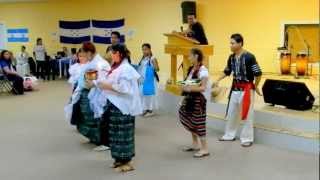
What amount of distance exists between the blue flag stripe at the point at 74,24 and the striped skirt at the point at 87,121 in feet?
29.7

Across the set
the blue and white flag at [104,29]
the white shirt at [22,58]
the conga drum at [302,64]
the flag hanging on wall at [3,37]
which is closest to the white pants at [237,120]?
the conga drum at [302,64]

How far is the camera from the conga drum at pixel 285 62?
980 centimetres

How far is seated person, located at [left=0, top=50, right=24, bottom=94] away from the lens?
10500 millimetres

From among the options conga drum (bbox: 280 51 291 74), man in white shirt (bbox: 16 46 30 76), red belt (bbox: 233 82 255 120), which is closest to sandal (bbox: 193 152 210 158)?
red belt (bbox: 233 82 255 120)

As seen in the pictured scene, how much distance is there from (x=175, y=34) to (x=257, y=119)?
244cm

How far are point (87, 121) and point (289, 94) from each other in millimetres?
2578

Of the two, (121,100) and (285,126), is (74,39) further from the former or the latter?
(121,100)

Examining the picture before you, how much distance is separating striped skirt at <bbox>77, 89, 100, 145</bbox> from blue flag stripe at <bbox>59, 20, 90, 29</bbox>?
29.7 ft

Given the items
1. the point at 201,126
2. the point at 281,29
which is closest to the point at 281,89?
the point at 201,126

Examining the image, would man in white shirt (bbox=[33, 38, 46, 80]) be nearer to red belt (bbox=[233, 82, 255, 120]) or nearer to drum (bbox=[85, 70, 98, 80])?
drum (bbox=[85, 70, 98, 80])

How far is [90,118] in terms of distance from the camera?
18.1 ft

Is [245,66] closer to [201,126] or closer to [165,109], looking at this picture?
[201,126]

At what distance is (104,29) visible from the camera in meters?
13.9

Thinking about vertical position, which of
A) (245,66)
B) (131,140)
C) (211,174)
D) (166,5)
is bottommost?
(211,174)
